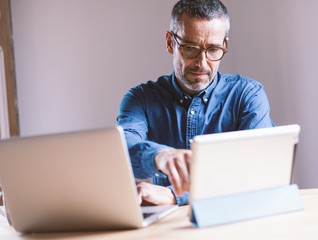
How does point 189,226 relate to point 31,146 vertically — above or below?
below

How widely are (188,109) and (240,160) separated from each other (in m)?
0.98

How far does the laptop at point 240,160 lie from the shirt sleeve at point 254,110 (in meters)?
0.71

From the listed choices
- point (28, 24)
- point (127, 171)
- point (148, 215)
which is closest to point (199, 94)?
point (148, 215)

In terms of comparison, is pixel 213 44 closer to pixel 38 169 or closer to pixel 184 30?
pixel 184 30

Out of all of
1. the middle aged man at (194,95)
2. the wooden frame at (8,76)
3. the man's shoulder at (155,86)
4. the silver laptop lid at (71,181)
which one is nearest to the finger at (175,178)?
the silver laptop lid at (71,181)

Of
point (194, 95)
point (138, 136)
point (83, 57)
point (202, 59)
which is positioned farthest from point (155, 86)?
point (83, 57)

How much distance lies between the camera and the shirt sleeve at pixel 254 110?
176 cm

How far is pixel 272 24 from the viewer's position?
9.55 feet

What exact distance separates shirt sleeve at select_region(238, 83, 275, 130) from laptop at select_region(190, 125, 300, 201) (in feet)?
2.34

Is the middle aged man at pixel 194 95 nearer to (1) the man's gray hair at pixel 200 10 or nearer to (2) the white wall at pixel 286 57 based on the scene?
(1) the man's gray hair at pixel 200 10

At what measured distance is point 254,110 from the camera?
1.82 metres

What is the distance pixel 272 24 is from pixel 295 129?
207 centimetres

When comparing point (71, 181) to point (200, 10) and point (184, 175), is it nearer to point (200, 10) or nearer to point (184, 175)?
point (184, 175)

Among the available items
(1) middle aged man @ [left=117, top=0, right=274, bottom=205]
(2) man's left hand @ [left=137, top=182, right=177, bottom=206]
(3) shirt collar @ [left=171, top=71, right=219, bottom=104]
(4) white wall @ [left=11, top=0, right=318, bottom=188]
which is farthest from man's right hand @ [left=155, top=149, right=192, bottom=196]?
(4) white wall @ [left=11, top=0, right=318, bottom=188]
